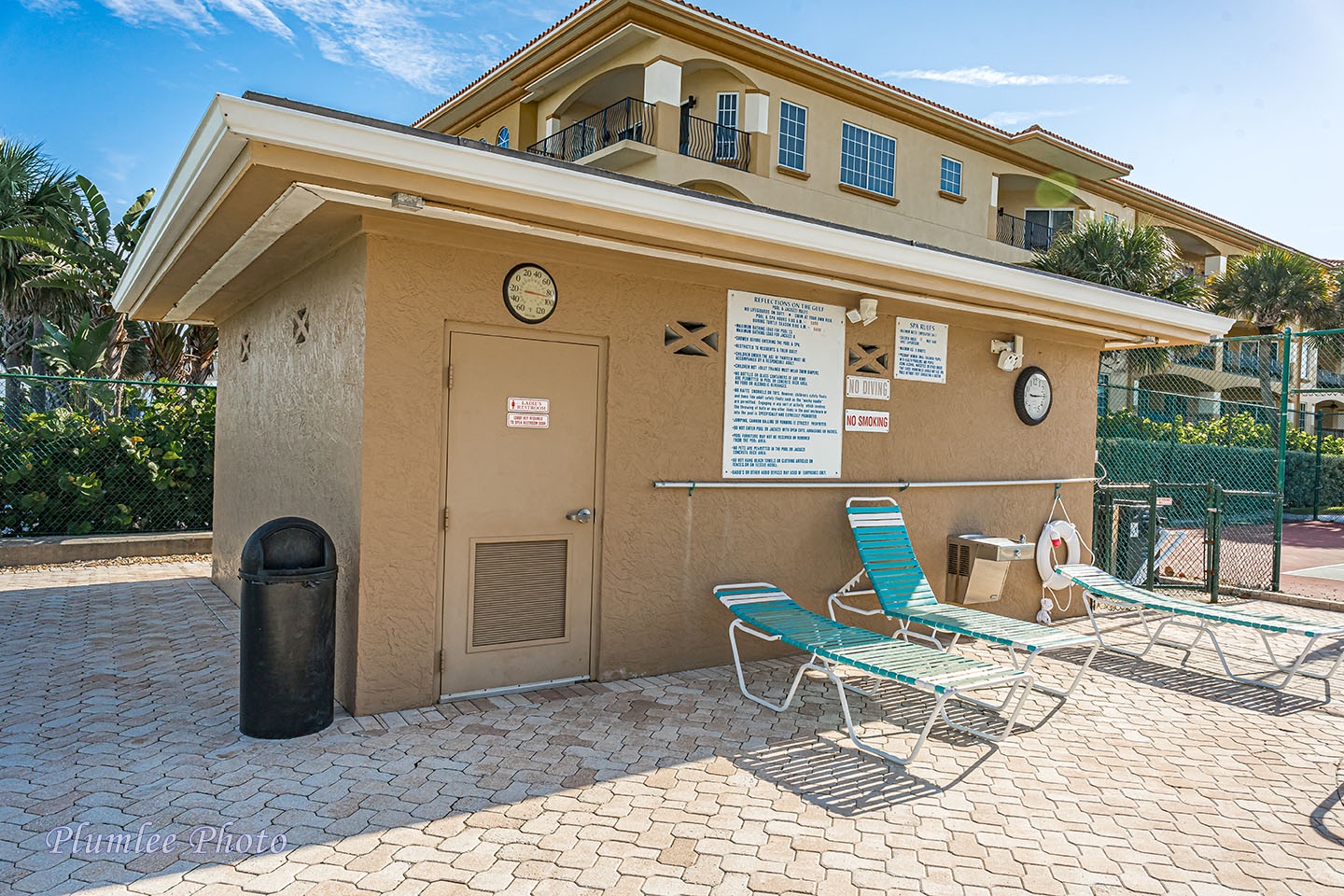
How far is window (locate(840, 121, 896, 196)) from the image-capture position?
852 inches

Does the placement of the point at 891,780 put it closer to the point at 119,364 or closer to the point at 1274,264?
the point at 119,364

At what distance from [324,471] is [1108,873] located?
472 centimetres

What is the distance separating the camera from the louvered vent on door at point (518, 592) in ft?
17.2

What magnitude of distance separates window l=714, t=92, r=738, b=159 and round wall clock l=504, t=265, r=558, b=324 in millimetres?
15869

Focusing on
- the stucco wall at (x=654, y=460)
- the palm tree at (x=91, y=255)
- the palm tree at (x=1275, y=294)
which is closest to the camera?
the stucco wall at (x=654, y=460)

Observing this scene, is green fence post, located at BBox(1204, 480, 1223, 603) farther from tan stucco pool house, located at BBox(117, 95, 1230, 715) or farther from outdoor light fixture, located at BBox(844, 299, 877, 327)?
outdoor light fixture, located at BBox(844, 299, 877, 327)

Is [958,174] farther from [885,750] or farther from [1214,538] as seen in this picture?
[885,750]

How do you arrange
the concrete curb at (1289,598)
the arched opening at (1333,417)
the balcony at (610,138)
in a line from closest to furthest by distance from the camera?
the concrete curb at (1289,598) → the balcony at (610,138) → the arched opening at (1333,417)

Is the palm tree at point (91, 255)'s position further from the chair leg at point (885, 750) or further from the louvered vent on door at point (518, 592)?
the chair leg at point (885, 750)

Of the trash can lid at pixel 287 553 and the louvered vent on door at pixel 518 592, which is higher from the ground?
the trash can lid at pixel 287 553

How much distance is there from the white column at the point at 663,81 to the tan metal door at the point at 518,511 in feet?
48.8

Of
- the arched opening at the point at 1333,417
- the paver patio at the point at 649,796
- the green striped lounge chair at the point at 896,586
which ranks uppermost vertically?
the arched opening at the point at 1333,417

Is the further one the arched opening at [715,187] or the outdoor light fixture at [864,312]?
the arched opening at [715,187]

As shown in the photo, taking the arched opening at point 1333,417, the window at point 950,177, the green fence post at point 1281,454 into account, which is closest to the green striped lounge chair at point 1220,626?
the green fence post at point 1281,454
